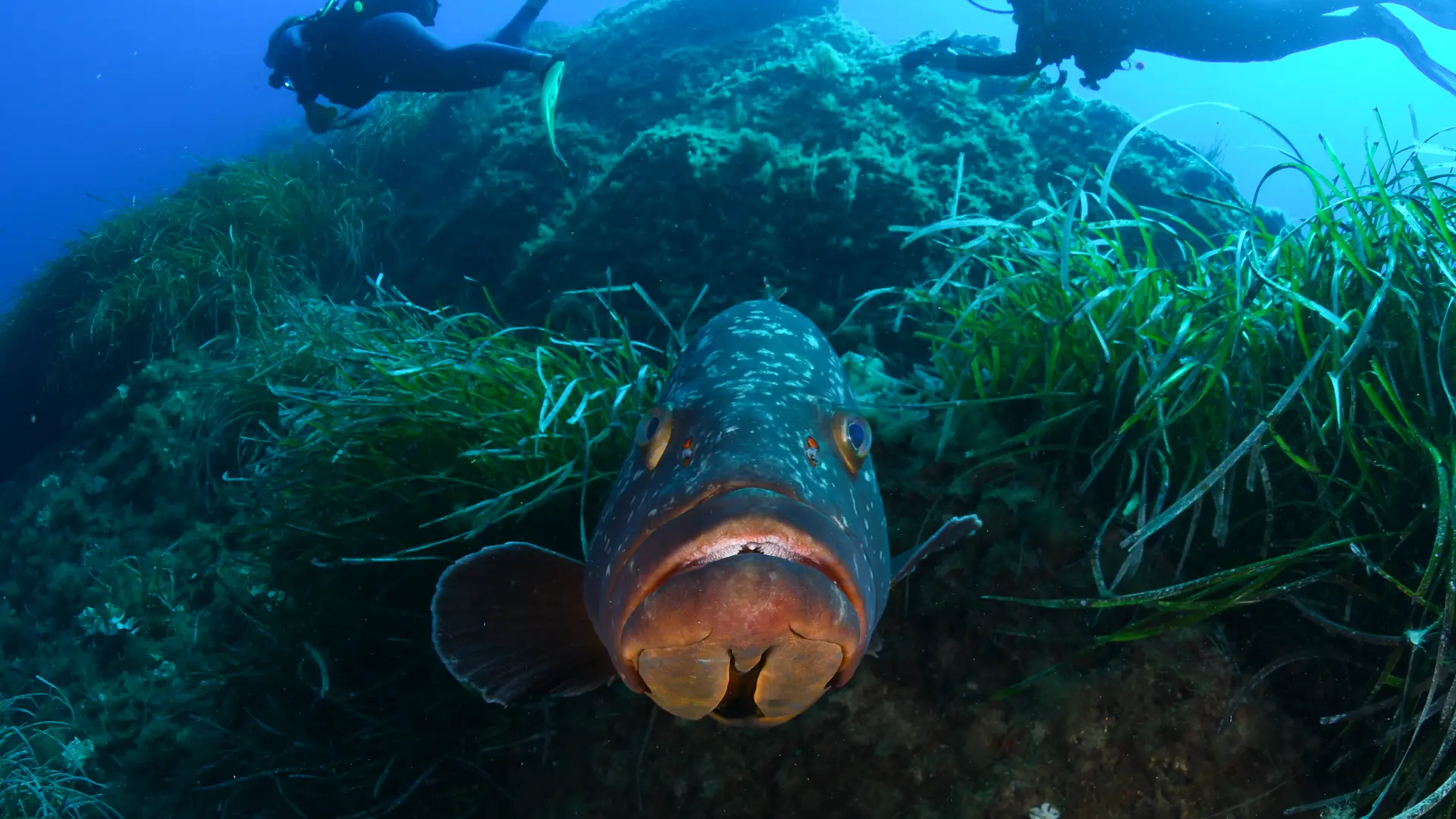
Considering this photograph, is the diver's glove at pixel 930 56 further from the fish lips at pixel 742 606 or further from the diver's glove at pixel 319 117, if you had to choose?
the fish lips at pixel 742 606

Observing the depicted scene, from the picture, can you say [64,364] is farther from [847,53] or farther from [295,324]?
[847,53]

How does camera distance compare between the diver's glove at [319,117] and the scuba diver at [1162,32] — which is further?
the diver's glove at [319,117]

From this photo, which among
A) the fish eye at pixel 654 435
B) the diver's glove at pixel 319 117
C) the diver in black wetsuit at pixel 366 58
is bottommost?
the fish eye at pixel 654 435

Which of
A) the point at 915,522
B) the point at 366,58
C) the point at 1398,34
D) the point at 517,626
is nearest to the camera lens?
the point at 517,626

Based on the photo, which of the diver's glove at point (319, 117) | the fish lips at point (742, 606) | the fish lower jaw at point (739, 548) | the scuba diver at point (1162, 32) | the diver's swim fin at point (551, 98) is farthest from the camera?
the diver's glove at point (319, 117)

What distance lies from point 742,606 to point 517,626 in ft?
4.10

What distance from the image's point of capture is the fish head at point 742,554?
1509 millimetres

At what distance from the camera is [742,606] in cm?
146

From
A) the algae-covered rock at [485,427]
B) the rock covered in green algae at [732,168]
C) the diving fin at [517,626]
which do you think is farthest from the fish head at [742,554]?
the rock covered in green algae at [732,168]

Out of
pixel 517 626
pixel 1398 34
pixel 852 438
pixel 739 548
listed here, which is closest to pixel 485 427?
pixel 517 626

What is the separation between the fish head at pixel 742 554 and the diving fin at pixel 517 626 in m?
0.32

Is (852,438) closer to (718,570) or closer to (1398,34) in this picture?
(718,570)

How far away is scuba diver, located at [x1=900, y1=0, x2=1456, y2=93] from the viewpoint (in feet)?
27.9

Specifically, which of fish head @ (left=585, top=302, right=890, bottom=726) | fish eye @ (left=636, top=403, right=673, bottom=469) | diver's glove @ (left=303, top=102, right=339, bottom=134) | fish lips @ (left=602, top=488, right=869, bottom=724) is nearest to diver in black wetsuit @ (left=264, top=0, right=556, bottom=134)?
diver's glove @ (left=303, top=102, right=339, bottom=134)
